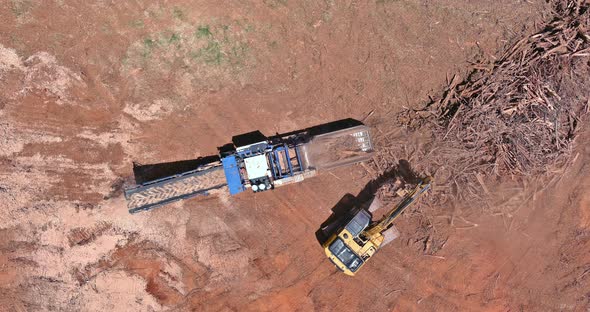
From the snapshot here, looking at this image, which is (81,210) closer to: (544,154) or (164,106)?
(164,106)

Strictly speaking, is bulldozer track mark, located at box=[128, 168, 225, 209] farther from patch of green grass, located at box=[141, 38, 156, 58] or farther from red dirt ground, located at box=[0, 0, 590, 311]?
patch of green grass, located at box=[141, 38, 156, 58]

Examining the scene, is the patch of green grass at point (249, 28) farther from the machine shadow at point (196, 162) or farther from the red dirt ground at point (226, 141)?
the machine shadow at point (196, 162)

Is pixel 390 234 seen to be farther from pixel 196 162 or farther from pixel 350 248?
pixel 196 162

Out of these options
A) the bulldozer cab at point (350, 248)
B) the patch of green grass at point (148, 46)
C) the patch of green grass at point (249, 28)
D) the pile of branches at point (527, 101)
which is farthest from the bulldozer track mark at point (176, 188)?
the pile of branches at point (527, 101)

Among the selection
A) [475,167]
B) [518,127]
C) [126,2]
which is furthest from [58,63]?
[518,127]

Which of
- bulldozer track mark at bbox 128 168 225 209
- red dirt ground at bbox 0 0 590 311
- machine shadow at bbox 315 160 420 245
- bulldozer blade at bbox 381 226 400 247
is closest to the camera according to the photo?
bulldozer track mark at bbox 128 168 225 209

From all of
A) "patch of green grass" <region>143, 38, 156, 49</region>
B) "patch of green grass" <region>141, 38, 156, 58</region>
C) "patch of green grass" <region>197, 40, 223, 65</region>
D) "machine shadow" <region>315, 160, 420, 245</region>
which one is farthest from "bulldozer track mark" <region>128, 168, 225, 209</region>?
"patch of green grass" <region>143, 38, 156, 49</region>
